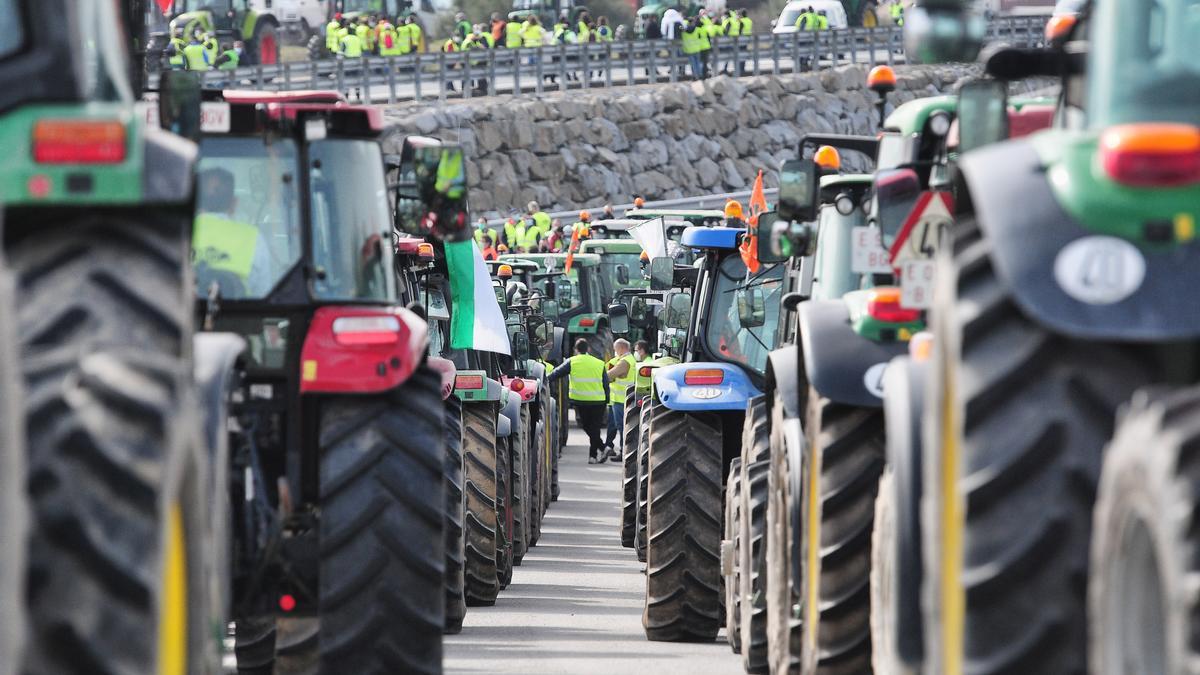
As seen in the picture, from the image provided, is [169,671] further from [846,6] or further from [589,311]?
[846,6]

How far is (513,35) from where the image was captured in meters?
57.4

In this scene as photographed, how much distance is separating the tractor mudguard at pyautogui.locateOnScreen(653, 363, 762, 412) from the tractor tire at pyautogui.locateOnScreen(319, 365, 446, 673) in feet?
15.3

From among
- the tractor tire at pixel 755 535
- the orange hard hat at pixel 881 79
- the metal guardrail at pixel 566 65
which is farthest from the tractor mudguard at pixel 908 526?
the metal guardrail at pixel 566 65

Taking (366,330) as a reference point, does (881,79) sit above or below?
above

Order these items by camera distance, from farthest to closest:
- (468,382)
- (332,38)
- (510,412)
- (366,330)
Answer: (332,38) → (510,412) → (468,382) → (366,330)

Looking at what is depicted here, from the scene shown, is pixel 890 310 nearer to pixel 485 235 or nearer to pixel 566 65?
pixel 485 235

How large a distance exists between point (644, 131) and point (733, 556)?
45.6 meters

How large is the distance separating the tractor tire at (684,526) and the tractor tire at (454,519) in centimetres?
111

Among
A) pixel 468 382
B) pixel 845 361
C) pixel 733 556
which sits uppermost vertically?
pixel 845 361

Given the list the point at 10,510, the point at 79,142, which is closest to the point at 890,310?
the point at 79,142

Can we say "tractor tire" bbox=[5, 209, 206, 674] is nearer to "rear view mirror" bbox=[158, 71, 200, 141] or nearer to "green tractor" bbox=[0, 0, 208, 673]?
"green tractor" bbox=[0, 0, 208, 673]

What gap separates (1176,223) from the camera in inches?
222

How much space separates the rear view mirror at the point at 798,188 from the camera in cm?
1133

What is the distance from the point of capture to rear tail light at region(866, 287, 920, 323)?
9.34 metres
